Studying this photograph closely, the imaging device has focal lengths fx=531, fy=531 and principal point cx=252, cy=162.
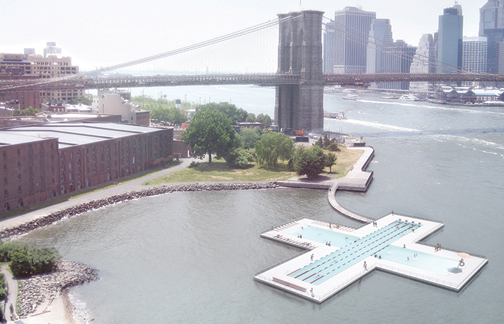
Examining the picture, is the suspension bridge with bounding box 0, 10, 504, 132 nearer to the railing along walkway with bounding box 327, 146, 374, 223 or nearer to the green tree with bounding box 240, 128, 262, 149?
the green tree with bounding box 240, 128, 262, 149

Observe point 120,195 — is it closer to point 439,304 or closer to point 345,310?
point 345,310

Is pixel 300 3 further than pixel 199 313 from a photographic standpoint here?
Yes

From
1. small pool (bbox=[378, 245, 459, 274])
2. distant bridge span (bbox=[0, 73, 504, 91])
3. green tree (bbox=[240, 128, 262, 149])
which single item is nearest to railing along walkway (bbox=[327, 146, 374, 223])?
small pool (bbox=[378, 245, 459, 274])

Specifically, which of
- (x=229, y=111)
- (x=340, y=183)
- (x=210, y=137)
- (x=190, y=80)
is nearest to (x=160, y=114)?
(x=229, y=111)

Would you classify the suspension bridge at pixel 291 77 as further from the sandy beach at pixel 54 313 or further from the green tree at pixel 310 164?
the sandy beach at pixel 54 313

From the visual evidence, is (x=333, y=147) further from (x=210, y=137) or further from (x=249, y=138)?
(x=210, y=137)

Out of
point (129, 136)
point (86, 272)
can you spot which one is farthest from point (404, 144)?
point (86, 272)
